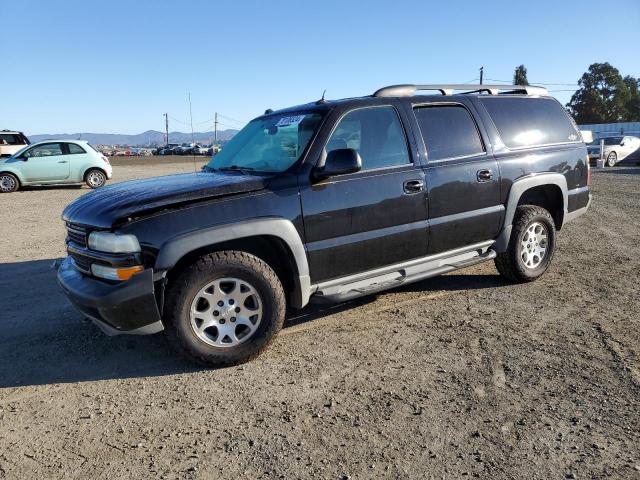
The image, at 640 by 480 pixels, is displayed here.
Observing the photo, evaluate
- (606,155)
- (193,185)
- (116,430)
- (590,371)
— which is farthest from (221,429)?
(606,155)

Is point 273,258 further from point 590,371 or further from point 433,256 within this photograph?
point 590,371

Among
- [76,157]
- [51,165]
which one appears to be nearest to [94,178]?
[76,157]

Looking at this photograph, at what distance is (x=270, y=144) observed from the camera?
438 cm

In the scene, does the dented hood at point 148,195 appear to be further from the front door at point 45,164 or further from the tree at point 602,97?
the tree at point 602,97

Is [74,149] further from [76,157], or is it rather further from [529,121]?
[529,121]

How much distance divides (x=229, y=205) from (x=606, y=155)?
78.6 feet

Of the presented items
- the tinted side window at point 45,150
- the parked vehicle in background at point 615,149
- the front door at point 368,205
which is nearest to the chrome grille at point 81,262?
the front door at point 368,205

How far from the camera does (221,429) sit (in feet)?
9.21

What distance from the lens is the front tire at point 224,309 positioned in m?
3.37

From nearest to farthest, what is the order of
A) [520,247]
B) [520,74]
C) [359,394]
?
[359,394], [520,247], [520,74]

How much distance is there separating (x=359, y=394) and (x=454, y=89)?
3.28 metres

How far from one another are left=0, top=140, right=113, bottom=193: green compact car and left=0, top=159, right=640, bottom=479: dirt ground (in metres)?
11.9

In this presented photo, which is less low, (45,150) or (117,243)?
(45,150)

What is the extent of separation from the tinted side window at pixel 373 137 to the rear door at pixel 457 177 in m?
0.27
